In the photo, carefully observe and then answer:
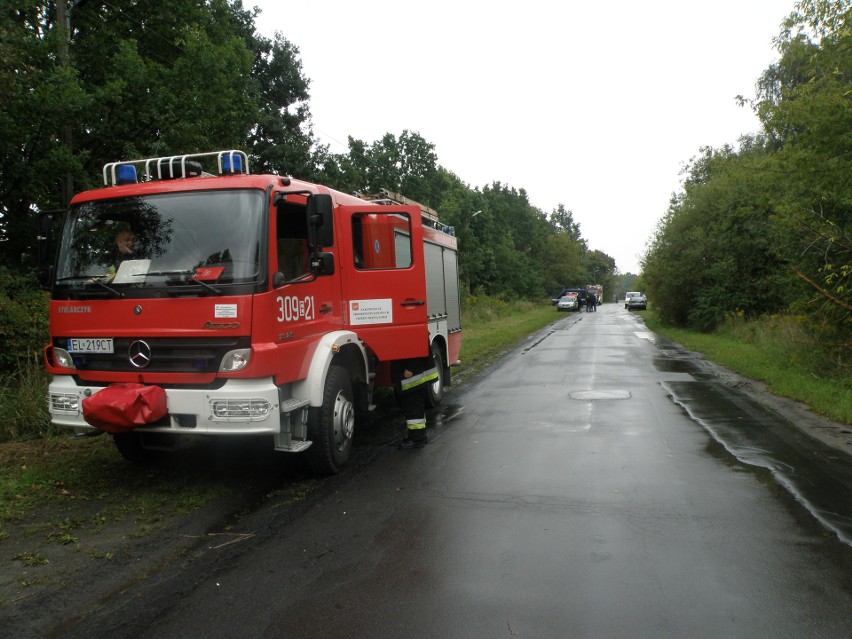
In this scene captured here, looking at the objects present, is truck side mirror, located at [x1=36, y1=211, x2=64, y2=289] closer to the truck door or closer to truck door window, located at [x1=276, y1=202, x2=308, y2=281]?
truck door window, located at [x1=276, y1=202, x2=308, y2=281]

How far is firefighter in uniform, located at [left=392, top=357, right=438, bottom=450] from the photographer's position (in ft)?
23.5

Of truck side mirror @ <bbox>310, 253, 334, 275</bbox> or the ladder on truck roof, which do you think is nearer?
truck side mirror @ <bbox>310, 253, 334, 275</bbox>

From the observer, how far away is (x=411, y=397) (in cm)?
721

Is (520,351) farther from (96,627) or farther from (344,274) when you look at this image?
(96,627)

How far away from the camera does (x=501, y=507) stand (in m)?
5.08

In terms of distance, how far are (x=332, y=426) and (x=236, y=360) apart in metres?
1.26

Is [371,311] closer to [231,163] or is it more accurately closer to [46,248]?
[231,163]

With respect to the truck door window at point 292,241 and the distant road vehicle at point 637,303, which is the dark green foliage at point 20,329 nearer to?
the truck door window at point 292,241

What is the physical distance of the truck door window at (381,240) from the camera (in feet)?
23.0

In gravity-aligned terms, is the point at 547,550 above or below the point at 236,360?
below

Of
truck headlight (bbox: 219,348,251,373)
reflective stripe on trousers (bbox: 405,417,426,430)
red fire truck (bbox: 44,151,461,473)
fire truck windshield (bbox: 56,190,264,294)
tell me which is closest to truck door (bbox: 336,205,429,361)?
red fire truck (bbox: 44,151,461,473)

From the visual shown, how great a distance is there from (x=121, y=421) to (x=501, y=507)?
3.06m

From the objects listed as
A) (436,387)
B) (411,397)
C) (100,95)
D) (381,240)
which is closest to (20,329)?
(100,95)

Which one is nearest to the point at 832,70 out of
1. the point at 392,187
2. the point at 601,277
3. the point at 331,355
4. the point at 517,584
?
the point at 331,355
